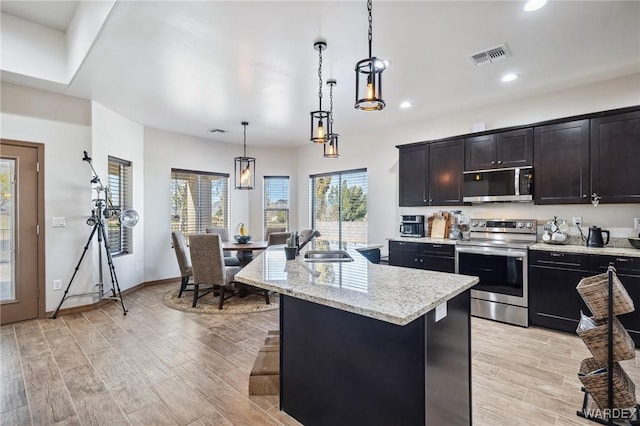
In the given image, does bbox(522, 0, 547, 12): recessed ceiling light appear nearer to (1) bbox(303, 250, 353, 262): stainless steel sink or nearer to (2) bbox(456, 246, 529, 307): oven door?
(1) bbox(303, 250, 353, 262): stainless steel sink

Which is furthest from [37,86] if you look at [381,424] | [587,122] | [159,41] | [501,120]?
[587,122]

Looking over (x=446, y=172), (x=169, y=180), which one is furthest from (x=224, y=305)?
(x=446, y=172)

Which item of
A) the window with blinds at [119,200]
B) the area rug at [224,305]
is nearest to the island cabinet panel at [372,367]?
the area rug at [224,305]

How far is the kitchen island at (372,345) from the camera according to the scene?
1.43 meters

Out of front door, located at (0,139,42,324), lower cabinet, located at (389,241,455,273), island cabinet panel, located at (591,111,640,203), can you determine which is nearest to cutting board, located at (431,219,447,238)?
lower cabinet, located at (389,241,455,273)

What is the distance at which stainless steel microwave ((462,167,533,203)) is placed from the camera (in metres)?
3.95

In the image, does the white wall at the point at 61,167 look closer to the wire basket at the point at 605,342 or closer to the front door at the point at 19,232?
the front door at the point at 19,232

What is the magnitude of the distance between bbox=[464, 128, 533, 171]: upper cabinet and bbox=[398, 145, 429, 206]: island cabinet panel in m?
0.61

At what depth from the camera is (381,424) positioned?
155cm

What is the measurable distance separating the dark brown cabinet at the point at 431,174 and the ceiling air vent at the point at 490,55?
1513mm

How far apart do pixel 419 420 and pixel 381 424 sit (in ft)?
0.72

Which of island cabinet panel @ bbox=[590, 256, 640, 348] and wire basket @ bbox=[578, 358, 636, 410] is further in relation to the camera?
island cabinet panel @ bbox=[590, 256, 640, 348]

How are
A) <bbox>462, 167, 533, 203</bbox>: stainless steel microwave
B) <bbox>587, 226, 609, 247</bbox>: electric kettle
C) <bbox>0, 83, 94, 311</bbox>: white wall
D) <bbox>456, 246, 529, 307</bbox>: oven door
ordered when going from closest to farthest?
<bbox>587, 226, 609, 247</bbox>: electric kettle, <bbox>456, 246, 529, 307</bbox>: oven door, <bbox>0, 83, 94, 311</bbox>: white wall, <bbox>462, 167, 533, 203</bbox>: stainless steel microwave

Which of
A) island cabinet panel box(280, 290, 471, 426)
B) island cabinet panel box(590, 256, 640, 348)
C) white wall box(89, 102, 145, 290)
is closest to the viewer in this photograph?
island cabinet panel box(280, 290, 471, 426)
